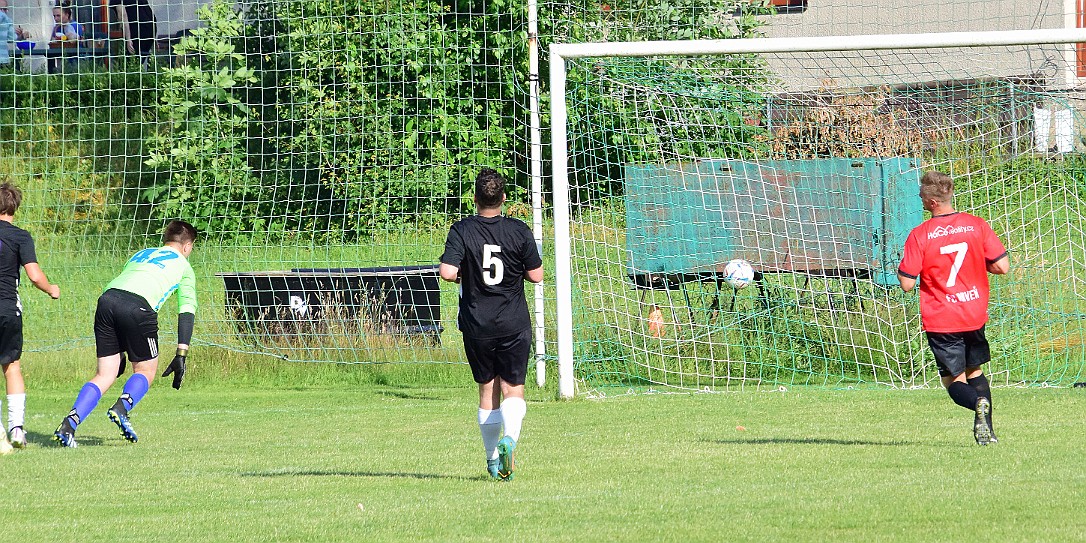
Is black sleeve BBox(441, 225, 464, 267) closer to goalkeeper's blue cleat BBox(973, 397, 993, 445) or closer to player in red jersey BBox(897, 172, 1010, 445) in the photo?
player in red jersey BBox(897, 172, 1010, 445)

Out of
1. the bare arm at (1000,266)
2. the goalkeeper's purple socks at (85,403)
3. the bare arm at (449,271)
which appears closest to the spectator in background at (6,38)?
the goalkeeper's purple socks at (85,403)

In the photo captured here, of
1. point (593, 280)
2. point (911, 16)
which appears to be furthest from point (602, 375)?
point (911, 16)

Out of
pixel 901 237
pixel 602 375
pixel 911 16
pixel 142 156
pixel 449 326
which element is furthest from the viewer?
pixel 911 16

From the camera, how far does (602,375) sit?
11.3 m

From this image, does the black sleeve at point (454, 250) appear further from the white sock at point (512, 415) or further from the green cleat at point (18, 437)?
the green cleat at point (18, 437)

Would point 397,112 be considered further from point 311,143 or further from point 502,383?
point 502,383

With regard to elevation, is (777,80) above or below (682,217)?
above

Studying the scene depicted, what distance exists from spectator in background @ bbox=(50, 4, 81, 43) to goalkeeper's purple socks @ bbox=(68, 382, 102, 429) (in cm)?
717

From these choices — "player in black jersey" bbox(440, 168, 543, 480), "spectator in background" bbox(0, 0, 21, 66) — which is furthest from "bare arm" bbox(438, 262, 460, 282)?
"spectator in background" bbox(0, 0, 21, 66)

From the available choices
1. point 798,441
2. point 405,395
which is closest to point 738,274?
point 405,395

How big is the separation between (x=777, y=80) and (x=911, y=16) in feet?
13.3

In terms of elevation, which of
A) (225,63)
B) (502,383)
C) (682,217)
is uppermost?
(225,63)

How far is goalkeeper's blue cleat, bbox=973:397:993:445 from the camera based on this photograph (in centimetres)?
720

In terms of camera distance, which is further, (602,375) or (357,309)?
(357,309)
